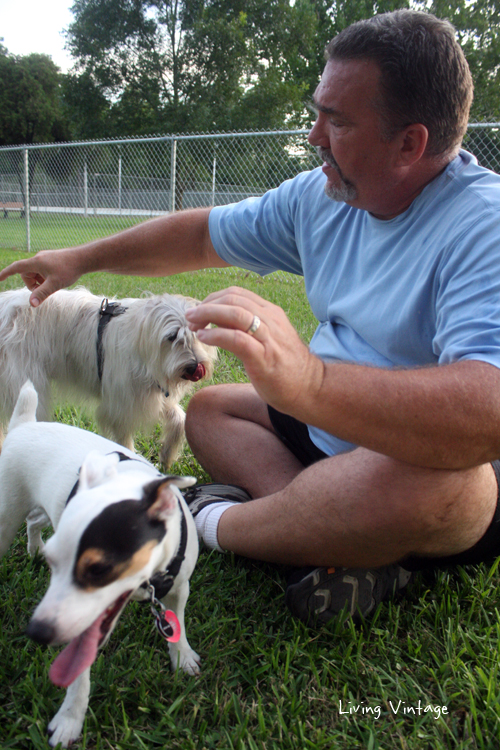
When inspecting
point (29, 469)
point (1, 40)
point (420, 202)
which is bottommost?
point (29, 469)

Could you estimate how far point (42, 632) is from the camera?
991 millimetres

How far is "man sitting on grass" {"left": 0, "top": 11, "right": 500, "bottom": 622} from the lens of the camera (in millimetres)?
1172

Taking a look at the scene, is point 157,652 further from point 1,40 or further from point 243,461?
point 1,40

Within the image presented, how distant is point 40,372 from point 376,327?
6.57ft

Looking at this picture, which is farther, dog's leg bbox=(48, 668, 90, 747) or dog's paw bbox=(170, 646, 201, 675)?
dog's paw bbox=(170, 646, 201, 675)

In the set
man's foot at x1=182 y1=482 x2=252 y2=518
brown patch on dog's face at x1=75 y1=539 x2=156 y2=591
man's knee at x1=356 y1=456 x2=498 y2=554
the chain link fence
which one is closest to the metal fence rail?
the chain link fence

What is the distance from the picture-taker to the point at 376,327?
1.67 m

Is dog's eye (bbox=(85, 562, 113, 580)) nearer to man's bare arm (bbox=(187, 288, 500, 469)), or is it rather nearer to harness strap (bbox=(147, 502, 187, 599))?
harness strap (bbox=(147, 502, 187, 599))

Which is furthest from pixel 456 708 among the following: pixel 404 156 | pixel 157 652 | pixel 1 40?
pixel 1 40

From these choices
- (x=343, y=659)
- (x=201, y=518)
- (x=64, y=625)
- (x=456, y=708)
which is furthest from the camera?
(x=201, y=518)

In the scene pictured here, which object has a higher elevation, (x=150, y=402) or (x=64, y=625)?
(x=64, y=625)

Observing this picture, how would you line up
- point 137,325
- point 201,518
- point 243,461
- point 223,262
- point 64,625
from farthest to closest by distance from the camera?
point 137,325 < point 223,262 < point 243,461 < point 201,518 < point 64,625

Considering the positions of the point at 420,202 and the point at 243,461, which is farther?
the point at 243,461

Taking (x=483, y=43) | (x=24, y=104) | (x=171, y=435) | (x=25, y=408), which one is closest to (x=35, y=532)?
(x=25, y=408)
